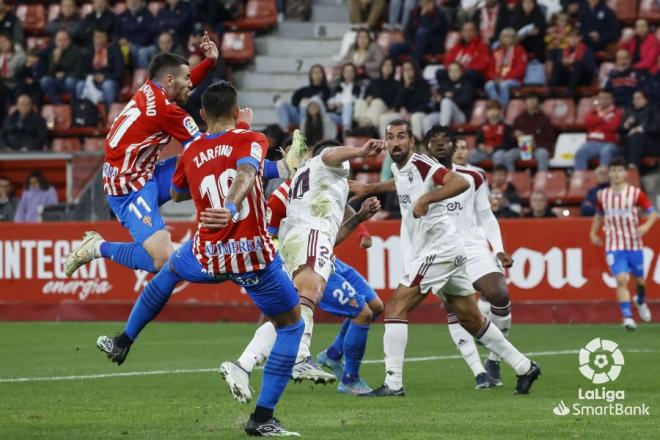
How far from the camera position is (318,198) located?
13.1 metres

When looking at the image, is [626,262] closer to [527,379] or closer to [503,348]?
[503,348]

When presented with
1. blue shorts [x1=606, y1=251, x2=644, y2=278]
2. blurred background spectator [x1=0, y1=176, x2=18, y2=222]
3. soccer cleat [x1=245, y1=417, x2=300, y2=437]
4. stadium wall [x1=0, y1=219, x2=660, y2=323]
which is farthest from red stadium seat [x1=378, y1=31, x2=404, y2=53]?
soccer cleat [x1=245, y1=417, x2=300, y2=437]

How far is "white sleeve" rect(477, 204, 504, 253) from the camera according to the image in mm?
13941

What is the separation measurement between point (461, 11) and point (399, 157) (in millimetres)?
15043

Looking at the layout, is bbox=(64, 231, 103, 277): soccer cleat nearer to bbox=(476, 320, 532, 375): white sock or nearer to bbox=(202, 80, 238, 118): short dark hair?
bbox=(476, 320, 532, 375): white sock

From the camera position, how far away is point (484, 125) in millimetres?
24594

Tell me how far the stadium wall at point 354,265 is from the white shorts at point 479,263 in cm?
705

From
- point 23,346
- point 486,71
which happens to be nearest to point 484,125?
point 486,71

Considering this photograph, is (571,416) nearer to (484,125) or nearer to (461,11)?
(484,125)

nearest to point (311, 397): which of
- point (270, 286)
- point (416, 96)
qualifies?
point (270, 286)

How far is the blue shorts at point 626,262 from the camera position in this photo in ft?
64.8

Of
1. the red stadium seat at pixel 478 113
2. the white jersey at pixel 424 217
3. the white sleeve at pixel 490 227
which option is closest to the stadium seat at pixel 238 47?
the red stadium seat at pixel 478 113

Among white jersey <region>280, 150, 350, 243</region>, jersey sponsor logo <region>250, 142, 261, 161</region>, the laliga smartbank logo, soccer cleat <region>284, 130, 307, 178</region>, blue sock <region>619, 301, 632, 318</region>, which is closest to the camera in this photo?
jersey sponsor logo <region>250, 142, 261, 161</region>

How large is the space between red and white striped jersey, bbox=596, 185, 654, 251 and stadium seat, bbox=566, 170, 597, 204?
348 cm
